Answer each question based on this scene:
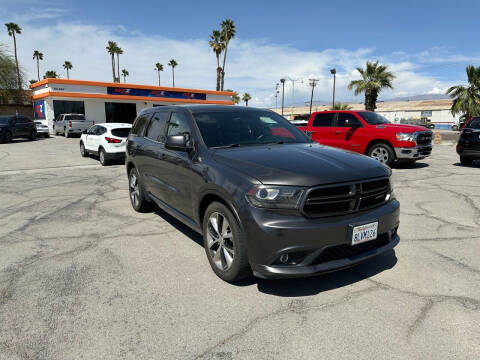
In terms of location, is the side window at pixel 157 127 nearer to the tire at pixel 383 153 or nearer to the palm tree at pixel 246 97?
the tire at pixel 383 153

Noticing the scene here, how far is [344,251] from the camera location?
2.97 m

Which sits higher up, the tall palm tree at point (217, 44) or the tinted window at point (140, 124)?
the tall palm tree at point (217, 44)

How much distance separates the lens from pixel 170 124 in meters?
4.68

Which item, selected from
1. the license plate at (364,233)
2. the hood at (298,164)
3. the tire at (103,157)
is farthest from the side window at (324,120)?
the license plate at (364,233)

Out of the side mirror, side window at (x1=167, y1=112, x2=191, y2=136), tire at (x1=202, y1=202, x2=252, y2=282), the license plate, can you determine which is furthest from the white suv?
the license plate

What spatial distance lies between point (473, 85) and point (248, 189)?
50.2 m

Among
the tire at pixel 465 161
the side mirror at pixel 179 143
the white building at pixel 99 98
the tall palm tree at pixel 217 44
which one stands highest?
the tall palm tree at pixel 217 44

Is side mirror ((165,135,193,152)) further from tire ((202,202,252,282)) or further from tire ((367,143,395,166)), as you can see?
tire ((367,143,395,166))

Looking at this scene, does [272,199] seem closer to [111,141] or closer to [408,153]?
[408,153]

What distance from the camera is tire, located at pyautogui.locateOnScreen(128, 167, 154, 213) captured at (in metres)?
5.65

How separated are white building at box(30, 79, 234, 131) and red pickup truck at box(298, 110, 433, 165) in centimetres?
2635

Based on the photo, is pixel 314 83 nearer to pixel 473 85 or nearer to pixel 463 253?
pixel 473 85

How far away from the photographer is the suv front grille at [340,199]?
2.82m

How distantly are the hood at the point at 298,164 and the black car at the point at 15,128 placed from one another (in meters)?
23.0
